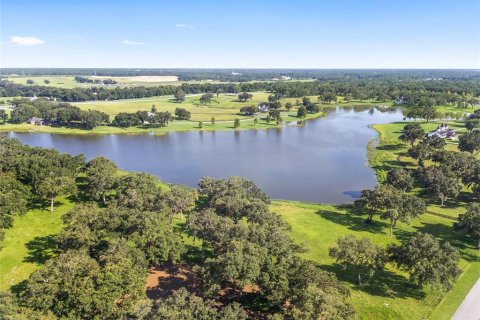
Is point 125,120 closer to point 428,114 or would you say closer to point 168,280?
point 168,280

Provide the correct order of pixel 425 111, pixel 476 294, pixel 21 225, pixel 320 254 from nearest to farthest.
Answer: pixel 476 294 → pixel 320 254 → pixel 21 225 → pixel 425 111

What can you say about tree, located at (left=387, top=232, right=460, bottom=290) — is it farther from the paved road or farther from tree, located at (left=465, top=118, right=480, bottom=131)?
tree, located at (left=465, top=118, right=480, bottom=131)

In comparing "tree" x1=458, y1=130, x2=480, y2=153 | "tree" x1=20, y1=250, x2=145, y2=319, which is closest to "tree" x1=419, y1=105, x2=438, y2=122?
"tree" x1=458, y1=130, x2=480, y2=153

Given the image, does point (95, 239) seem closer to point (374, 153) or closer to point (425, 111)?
point (374, 153)

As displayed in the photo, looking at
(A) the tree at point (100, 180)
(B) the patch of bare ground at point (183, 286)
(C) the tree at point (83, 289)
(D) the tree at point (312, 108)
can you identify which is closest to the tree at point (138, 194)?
(A) the tree at point (100, 180)

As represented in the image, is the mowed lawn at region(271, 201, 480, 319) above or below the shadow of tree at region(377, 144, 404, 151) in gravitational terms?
below

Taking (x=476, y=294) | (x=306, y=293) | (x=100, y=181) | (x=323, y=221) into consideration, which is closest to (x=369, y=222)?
(x=323, y=221)

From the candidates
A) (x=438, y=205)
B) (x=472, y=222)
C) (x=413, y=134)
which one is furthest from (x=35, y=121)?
(x=472, y=222)
